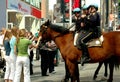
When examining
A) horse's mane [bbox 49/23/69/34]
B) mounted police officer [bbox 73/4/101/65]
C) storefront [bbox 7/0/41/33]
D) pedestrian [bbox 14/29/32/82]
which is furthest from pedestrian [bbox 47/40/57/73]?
storefront [bbox 7/0/41/33]

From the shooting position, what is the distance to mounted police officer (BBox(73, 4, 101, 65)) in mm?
11664

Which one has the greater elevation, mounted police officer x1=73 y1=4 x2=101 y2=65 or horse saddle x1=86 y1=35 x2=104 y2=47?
mounted police officer x1=73 y1=4 x2=101 y2=65

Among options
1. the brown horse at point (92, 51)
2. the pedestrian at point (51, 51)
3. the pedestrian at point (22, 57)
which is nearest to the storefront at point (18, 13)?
the pedestrian at point (51, 51)

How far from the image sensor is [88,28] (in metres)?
11.8

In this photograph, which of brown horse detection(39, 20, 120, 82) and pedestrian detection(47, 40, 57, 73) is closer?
brown horse detection(39, 20, 120, 82)

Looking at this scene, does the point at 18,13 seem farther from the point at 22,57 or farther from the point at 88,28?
the point at 22,57

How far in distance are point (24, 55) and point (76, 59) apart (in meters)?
1.79

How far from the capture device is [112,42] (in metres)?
12.0

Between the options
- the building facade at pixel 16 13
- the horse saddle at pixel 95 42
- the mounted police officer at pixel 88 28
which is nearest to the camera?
the mounted police officer at pixel 88 28

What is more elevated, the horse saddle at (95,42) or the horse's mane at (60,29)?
the horse's mane at (60,29)

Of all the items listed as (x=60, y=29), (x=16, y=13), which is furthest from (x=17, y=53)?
(x=16, y=13)

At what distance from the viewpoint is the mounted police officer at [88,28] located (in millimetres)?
11664

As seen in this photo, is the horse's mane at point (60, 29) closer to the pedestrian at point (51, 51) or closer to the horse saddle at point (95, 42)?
the horse saddle at point (95, 42)

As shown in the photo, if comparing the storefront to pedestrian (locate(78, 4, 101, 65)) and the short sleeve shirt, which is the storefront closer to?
pedestrian (locate(78, 4, 101, 65))
